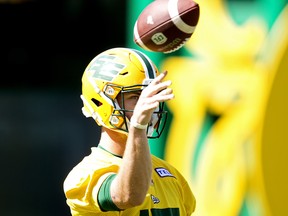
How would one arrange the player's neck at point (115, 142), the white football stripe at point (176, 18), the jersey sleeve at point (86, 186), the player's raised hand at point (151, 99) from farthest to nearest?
the white football stripe at point (176, 18) < the player's neck at point (115, 142) < the jersey sleeve at point (86, 186) < the player's raised hand at point (151, 99)

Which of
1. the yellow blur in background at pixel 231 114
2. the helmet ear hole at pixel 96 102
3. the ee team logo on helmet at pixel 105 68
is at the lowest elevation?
the yellow blur in background at pixel 231 114

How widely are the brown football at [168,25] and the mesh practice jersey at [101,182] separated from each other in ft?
2.05

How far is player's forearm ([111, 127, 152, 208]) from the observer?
413 cm

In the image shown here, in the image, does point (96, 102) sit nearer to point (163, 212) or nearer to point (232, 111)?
point (163, 212)

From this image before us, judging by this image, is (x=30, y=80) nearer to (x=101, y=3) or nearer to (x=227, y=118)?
(x=101, y=3)

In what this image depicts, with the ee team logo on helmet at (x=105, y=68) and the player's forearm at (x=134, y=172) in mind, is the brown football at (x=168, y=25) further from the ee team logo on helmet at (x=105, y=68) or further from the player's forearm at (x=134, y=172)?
the player's forearm at (x=134, y=172)

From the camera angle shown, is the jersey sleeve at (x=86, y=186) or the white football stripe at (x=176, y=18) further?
the white football stripe at (x=176, y=18)

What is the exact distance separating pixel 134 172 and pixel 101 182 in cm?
28

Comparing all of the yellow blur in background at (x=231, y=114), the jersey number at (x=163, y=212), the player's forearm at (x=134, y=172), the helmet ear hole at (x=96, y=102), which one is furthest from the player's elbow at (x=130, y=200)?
the yellow blur in background at (x=231, y=114)

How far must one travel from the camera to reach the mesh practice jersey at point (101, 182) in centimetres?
441

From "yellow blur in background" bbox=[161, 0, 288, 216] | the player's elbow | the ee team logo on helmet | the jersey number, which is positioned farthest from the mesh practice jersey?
"yellow blur in background" bbox=[161, 0, 288, 216]

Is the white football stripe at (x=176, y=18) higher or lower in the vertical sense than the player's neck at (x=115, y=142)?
higher

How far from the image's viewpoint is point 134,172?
13.6 ft

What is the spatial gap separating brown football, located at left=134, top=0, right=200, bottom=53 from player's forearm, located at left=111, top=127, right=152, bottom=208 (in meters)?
0.86
